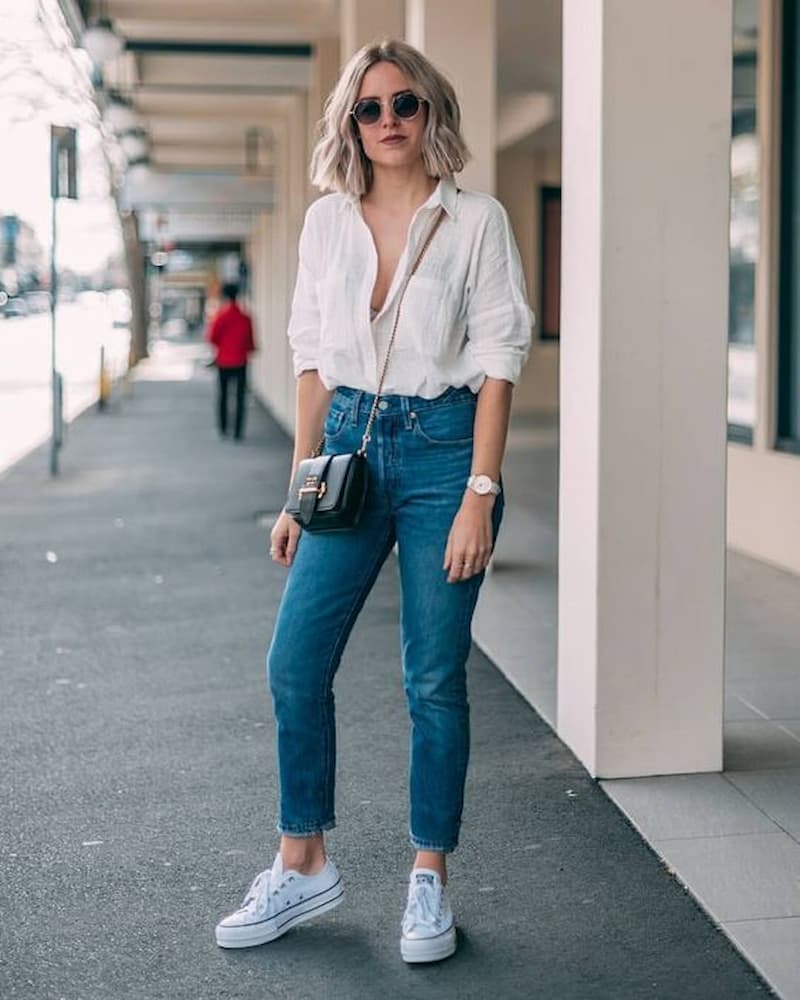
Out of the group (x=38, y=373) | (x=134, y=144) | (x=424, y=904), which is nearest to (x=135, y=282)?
(x=38, y=373)

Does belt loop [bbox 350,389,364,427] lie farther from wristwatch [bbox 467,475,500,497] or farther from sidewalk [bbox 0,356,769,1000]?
sidewalk [bbox 0,356,769,1000]

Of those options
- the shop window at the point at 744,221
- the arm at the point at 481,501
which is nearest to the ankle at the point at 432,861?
the arm at the point at 481,501

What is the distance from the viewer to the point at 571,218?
206 inches

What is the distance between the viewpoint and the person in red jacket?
20.2 metres

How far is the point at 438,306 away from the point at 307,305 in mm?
365

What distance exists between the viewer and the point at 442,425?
363 cm

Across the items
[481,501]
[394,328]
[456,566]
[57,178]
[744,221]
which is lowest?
[456,566]

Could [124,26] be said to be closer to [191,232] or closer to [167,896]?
[167,896]

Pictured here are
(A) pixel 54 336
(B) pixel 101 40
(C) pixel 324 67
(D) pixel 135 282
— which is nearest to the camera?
(B) pixel 101 40

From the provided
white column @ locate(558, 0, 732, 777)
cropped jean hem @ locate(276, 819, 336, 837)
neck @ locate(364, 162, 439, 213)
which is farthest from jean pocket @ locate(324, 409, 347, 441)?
white column @ locate(558, 0, 732, 777)

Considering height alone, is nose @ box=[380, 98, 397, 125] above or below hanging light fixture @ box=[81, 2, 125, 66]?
below

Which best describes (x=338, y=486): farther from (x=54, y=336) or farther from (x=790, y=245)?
(x=54, y=336)

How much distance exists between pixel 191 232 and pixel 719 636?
36.3 meters

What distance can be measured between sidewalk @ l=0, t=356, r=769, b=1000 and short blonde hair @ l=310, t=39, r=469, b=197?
5.80 ft
